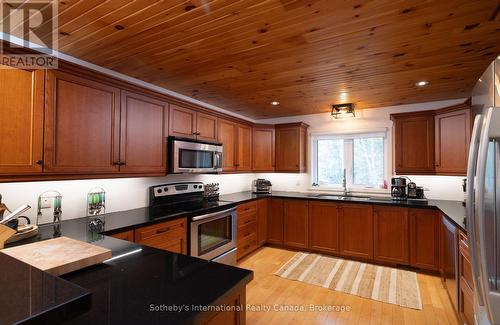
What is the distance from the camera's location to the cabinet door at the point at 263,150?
169 inches

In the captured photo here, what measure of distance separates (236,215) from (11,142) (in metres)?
2.31

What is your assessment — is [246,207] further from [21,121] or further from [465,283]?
[21,121]

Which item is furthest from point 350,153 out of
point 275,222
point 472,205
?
point 472,205

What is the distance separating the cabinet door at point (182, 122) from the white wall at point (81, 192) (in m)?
0.62

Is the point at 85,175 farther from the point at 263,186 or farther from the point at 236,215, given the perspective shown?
the point at 263,186

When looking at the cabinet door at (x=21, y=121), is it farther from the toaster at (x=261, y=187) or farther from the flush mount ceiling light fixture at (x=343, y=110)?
the flush mount ceiling light fixture at (x=343, y=110)

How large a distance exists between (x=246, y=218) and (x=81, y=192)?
2055 millimetres

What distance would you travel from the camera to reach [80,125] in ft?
6.54

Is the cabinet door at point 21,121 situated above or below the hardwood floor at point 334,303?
above

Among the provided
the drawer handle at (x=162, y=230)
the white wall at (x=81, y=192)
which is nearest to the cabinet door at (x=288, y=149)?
the white wall at (x=81, y=192)

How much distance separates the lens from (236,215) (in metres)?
3.25

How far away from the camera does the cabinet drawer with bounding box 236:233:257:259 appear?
3420mm

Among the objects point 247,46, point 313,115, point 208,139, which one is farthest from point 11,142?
point 313,115

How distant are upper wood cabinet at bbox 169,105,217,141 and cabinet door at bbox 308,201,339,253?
1.85 meters
